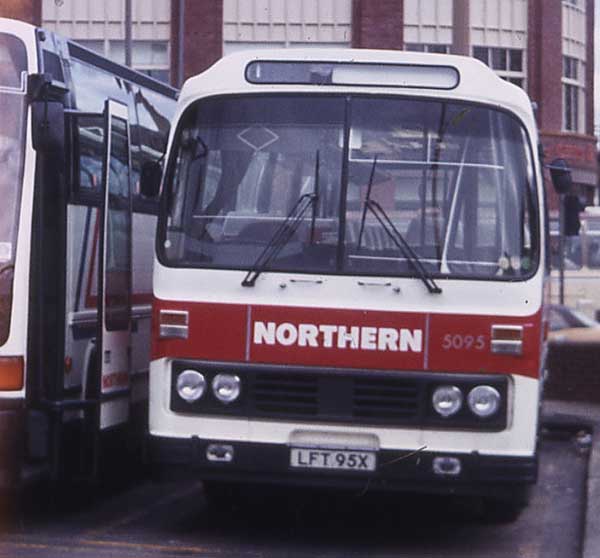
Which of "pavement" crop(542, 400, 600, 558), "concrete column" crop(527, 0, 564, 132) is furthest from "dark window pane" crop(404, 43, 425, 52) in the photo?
"pavement" crop(542, 400, 600, 558)

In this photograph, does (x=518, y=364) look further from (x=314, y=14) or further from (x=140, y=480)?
(x=314, y=14)

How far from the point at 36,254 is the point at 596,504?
4.22 m

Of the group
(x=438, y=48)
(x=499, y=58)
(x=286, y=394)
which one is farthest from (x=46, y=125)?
(x=499, y=58)

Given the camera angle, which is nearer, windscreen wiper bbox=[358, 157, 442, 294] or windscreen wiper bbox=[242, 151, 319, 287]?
windscreen wiper bbox=[358, 157, 442, 294]

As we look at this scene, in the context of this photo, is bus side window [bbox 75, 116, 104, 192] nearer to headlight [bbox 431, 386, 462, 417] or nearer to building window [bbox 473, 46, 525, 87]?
headlight [bbox 431, 386, 462, 417]

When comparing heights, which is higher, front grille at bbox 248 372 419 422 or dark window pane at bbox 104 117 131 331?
dark window pane at bbox 104 117 131 331

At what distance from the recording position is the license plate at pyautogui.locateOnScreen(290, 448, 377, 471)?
862cm

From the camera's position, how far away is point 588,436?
14.4 metres

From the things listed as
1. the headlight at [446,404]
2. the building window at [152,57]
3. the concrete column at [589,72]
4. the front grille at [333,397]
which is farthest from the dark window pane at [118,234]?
the concrete column at [589,72]

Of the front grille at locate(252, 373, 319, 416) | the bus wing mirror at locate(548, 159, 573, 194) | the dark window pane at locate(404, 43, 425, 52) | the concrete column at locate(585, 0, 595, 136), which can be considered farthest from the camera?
the concrete column at locate(585, 0, 595, 136)

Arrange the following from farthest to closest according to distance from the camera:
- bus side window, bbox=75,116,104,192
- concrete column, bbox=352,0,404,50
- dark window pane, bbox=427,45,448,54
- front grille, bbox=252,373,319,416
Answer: concrete column, bbox=352,0,404,50
dark window pane, bbox=427,45,448,54
bus side window, bbox=75,116,104,192
front grille, bbox=252,373,319,416

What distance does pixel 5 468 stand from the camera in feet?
28.8

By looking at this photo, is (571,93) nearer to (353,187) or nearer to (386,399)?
(353,187)

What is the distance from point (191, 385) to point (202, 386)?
0.22 ft
